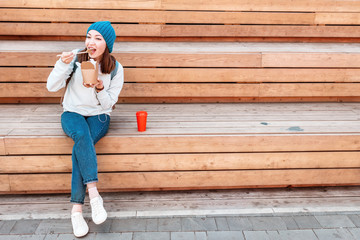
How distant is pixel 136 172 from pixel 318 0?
306cm

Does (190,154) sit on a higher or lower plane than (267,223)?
higher

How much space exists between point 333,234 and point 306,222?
18cm

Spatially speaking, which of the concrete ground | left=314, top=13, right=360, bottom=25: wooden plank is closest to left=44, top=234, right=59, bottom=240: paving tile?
the concrete ground

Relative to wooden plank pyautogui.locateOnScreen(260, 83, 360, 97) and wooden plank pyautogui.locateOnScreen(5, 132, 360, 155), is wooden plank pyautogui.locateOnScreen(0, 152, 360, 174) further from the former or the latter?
wooden plank pyautogui.locateOnScreen(260, 83, 360, 97)

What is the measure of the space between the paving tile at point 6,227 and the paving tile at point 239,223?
1437mm

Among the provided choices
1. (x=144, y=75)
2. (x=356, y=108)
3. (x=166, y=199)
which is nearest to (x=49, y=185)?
(x=166, y=199)

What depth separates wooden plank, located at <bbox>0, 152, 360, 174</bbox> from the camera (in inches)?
93.9

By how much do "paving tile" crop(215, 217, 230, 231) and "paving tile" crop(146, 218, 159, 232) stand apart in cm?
41

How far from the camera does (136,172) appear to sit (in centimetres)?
247

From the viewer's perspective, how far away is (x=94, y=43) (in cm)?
228

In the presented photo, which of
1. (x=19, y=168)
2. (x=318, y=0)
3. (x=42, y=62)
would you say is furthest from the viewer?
(x=318, y=0)

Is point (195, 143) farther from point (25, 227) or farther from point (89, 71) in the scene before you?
point (25, 227)

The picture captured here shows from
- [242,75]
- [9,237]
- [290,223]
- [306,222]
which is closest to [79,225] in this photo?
[9,237]

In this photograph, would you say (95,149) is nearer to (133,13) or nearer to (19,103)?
(19,103)
